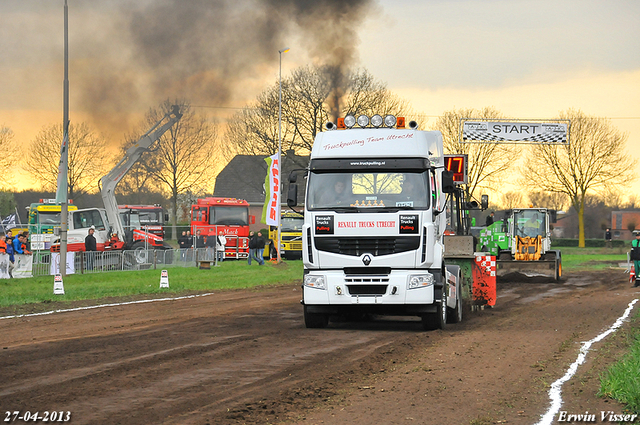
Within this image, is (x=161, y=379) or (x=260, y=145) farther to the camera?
(x=260, y=145)

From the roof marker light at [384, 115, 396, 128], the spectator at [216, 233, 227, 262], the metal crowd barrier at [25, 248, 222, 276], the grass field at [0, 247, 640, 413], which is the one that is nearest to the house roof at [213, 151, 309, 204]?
the spectator at [216, 233, 227, 262]

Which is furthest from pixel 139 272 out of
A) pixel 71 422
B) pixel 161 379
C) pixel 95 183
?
pixel 95 183

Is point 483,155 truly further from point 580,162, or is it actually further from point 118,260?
point 118,260

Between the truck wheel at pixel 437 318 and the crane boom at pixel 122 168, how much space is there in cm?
2083

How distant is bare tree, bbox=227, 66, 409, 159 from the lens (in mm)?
45094

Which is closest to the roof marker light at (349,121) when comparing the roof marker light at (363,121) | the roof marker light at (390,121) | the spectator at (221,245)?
the roof marker light at (363,121)

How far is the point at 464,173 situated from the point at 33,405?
10770mm

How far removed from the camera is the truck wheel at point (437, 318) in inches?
512

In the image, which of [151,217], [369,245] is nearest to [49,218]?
[151,217]

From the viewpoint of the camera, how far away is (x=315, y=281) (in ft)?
42.0

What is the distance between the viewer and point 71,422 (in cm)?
643

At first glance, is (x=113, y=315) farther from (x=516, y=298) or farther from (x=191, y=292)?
(x=516, y=298)

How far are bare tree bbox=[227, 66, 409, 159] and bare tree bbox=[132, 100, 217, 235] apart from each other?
3.27m

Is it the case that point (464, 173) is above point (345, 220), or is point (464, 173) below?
above
